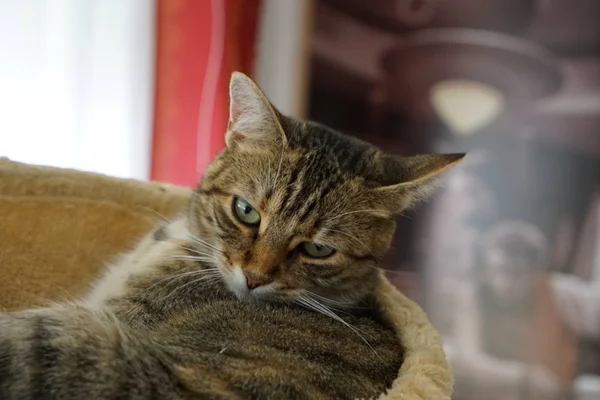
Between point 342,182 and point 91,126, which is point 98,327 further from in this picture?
point 91,126

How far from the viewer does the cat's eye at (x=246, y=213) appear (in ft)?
3.67

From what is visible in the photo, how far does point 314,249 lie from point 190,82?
106 centimetres

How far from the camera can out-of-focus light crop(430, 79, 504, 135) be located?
7.62ft

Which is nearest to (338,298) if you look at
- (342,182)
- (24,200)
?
(342,182)

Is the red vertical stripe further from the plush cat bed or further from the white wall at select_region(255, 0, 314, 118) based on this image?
the plush cat bed

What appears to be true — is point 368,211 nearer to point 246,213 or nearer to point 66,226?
point 246,213

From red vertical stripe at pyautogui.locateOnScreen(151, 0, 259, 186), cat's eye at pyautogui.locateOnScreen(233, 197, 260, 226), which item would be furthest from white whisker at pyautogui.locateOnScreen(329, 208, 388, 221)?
red vertical stripe at pyautogui.locateOnScreen(151, 0, 259, 186)

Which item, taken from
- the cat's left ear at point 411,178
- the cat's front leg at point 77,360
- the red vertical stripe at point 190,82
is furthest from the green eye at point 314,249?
the red vertical stripe at point 190,82

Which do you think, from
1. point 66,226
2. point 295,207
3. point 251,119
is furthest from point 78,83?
point 295,207

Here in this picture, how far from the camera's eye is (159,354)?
880mm

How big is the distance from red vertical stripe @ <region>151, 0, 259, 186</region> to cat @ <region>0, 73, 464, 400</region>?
0.73 metres

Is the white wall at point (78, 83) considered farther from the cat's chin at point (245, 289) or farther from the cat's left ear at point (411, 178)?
the cat's left ear at point (411, 178)

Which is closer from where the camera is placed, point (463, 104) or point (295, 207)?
point (295, 207)

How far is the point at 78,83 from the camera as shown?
5.76ft
